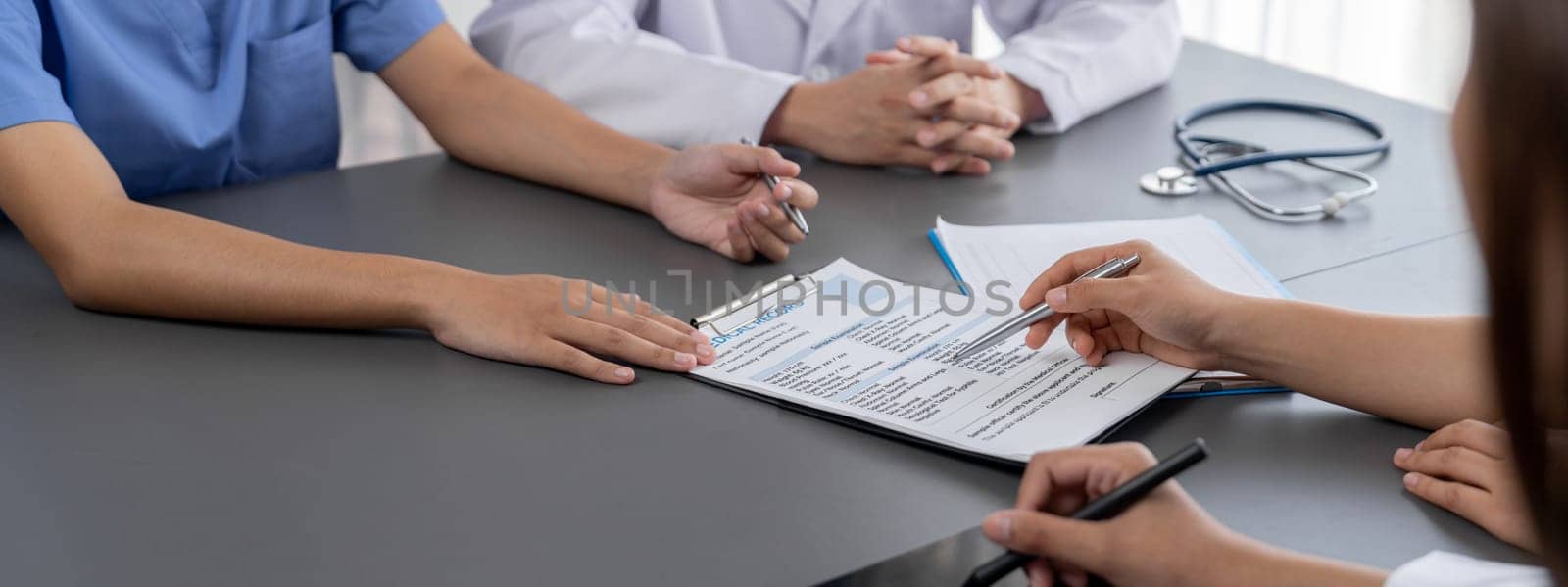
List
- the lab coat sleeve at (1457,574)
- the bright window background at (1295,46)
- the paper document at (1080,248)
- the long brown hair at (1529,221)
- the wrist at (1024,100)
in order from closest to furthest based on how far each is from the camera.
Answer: the long brown hair at (1529,221) → the lab coat sleeve at (1457,574) → the paper document at (1080,248) → the wrist at (1024,100) → the bright window background at (1295,46)

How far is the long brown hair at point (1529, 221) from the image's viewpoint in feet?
1.64

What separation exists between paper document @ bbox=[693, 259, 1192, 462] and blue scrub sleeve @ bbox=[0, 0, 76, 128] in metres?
0.64

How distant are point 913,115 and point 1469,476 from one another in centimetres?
75

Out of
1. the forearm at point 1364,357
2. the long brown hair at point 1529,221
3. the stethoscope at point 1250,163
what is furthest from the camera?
the stethoscope at point 1250,163

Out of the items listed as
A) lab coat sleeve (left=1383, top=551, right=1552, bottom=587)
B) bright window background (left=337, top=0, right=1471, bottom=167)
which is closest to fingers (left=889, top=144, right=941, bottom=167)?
lab coat sleeve (left=1383, top=551, right=1552, bottom=587)

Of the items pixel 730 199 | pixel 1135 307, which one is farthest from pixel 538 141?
pixel 1135 307

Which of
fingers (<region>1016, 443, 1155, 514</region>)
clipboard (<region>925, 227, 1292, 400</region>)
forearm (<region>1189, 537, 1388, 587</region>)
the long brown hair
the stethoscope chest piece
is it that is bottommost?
the stethoscope chest piece

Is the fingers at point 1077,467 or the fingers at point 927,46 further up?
the fingers at point 927,46

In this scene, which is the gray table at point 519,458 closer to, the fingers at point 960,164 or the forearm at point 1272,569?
the forearm at point 1272,569

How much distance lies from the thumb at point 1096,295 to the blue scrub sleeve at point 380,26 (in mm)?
888

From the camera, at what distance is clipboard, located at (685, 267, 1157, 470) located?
893 mm

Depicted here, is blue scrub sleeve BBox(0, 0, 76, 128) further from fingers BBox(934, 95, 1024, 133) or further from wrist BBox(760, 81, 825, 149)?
fingers BBox(934, 95, 1024, 133)

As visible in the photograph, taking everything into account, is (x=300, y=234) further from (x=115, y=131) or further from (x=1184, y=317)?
(x=1184, y=317)

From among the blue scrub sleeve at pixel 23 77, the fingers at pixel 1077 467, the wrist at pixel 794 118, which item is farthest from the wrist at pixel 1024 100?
the blue scrub sleeve at pixel 23 77
